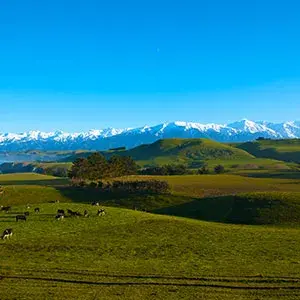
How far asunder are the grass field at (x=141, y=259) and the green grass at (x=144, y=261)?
75mm

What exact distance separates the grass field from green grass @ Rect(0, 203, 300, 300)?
7 cm

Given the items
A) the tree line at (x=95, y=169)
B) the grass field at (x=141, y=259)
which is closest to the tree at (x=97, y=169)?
the tree line at (x=95, y=169)

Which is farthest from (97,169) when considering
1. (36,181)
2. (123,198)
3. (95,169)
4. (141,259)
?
(141,259)

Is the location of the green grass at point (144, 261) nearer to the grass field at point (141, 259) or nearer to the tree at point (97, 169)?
the grass field at point (141, 259)

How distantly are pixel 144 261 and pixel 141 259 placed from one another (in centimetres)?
99

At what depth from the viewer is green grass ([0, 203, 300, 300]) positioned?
28.9 m

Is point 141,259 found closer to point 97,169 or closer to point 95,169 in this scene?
point 95,169

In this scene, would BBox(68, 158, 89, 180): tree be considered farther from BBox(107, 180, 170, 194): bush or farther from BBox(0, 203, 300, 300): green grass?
BBox(0, 203, 300, 300): green grass

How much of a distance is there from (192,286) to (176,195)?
6762 cm

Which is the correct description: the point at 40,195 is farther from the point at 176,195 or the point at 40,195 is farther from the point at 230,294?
the point at 230,294

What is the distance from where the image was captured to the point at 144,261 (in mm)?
38375

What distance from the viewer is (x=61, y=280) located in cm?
3155

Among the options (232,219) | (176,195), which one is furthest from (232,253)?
(176,195)

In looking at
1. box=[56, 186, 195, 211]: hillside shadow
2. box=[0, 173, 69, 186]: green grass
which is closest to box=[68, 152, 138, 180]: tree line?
box=[0, 173, 69, 186]: green grass
